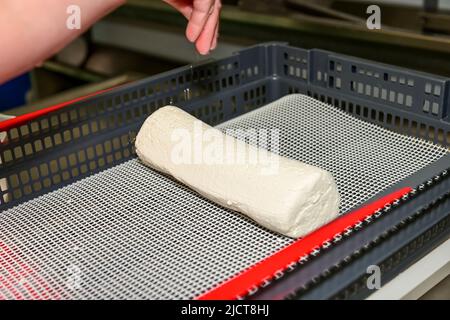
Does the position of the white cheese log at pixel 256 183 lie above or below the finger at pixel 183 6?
below

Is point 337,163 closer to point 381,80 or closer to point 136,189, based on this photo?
point 381,80

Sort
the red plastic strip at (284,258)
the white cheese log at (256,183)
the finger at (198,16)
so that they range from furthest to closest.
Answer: the finger at (198,16), the white cheese log at (256,183), the red plastic strip at (284,258)

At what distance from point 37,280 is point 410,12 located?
1.08 m

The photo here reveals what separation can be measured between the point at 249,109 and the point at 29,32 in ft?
Result: 2.01

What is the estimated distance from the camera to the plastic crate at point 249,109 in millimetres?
758

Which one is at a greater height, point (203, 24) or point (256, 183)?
point (203, 24)

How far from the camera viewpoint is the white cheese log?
0.74 meters

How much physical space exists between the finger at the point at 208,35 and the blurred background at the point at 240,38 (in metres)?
0.34

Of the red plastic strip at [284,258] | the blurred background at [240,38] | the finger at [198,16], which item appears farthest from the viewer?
the blurred background at [240,38]

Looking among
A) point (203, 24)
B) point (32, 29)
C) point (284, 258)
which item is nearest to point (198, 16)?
point (203, 24)

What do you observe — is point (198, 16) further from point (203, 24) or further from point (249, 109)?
point (249, 109)

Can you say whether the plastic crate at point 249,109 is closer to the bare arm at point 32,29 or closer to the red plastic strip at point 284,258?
the red plastic strip at point 284,258

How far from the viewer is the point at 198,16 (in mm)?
928

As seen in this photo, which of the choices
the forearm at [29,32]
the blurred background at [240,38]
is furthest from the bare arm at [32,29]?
the blurred background at [240,38]
